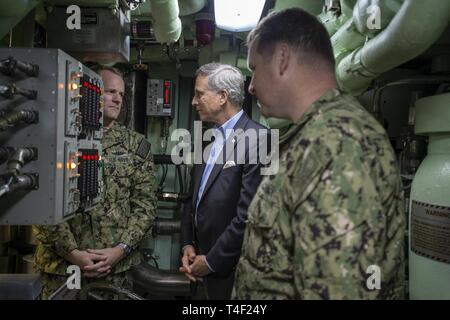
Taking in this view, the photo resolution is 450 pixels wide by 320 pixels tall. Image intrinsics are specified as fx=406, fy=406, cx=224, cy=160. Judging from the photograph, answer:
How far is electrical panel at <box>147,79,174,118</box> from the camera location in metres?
4.50

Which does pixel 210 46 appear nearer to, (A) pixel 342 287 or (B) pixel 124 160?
(B) pixel 124 160

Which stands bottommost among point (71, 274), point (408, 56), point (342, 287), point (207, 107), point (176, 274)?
point (176, 274)

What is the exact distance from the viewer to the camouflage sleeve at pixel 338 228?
0.93 meters

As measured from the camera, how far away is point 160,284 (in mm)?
4012

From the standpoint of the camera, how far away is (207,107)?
7.55 ft

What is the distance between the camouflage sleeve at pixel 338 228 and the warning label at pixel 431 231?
4.03 ft

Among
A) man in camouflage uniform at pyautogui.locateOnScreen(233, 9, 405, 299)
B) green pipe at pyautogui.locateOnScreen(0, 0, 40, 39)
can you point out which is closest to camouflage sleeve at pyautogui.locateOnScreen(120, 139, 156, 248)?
green pipe at pyautogui.locateOnScreen(0, 0, 40, 39)

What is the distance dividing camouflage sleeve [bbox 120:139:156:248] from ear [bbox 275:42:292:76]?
1.64 meters

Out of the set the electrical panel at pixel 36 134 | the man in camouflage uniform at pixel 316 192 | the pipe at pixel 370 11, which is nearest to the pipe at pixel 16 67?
the electrical panel at pixel 36 134

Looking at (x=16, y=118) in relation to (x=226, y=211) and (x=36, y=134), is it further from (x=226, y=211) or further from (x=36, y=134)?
(x=226, y=211)

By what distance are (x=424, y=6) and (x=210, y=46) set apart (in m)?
2.86

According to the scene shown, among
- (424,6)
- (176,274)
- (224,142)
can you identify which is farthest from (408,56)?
(176,274)
